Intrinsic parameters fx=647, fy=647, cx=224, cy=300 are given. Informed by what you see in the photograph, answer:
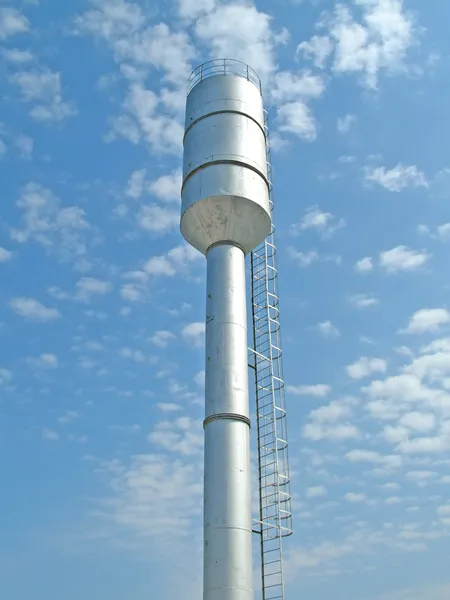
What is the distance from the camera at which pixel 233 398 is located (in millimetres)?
17609

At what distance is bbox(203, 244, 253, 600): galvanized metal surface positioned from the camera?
15836mm

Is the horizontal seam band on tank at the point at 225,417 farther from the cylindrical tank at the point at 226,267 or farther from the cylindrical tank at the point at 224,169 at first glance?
the cylindrical tank at the point at 224,169

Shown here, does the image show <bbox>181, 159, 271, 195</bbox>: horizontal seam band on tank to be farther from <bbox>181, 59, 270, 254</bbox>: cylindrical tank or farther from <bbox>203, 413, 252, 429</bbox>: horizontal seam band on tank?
<bbox>203, 413, 252, 429</bbox>: horizontal seam band on tank

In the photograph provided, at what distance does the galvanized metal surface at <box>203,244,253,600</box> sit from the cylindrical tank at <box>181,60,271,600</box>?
3 centimetres

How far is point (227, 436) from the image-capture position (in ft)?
56.2

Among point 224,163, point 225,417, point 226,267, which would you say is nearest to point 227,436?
point 225,417

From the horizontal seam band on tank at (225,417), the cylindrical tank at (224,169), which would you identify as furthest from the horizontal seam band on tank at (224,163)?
the horizontal seam band on tank at (225,417)

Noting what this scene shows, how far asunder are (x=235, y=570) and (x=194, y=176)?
37.7 feet

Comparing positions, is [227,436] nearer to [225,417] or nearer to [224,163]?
[225,417]

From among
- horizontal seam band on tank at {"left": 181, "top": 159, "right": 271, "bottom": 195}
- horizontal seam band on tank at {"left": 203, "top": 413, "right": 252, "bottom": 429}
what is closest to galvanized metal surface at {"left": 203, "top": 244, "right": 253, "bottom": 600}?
horizontal seam band on tank at {"left": 203, "top": 413, "right": 252, "bottom": 429}

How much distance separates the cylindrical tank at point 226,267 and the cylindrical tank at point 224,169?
0.03 m

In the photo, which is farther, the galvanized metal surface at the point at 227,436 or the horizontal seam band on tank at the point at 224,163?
the horizontal seam band on tank at the point at 224,163

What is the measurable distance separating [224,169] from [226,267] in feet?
10.0

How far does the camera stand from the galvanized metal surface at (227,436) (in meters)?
15.8
